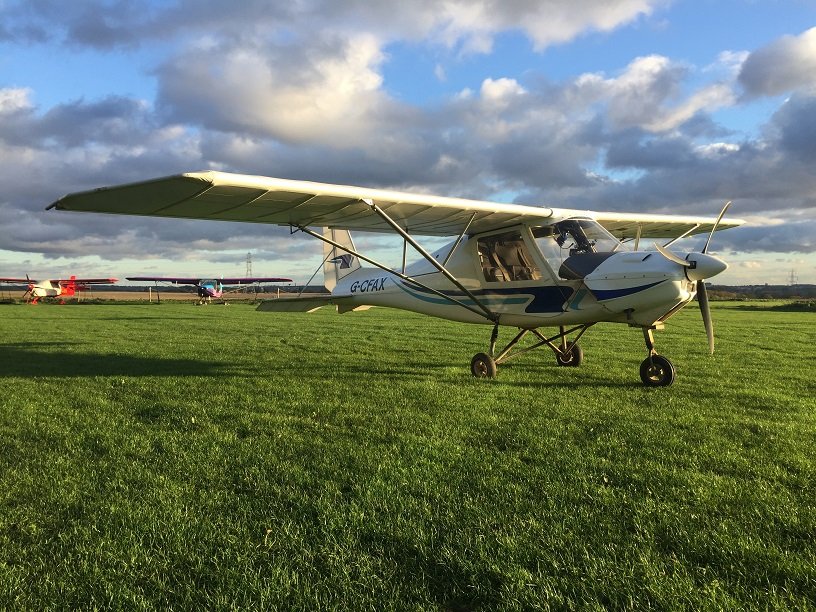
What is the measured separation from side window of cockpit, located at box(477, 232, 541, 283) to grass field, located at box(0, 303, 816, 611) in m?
2.11

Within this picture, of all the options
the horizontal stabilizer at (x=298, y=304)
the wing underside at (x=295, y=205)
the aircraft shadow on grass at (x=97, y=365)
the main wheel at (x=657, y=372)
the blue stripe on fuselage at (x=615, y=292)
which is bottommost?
the aircraft shadow on grass at (x=97, y=365)

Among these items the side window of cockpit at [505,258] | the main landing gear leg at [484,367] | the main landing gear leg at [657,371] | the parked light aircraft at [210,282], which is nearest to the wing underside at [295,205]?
the side window of cockpit at [505,258]

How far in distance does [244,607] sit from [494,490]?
5.78 ft

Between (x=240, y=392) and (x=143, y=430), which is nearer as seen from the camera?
(x=143, y=430)

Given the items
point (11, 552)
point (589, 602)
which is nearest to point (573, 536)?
point (589, 602)

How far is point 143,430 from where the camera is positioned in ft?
16.2

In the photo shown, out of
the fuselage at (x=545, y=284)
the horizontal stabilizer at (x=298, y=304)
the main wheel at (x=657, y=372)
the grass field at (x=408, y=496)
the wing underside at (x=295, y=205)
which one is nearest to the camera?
the grass field at (x=408, y=496)

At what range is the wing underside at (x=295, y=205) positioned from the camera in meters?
5.95

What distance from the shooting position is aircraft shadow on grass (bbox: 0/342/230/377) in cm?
855

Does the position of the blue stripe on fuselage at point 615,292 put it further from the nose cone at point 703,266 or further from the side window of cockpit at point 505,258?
the side window of cockpit at point 505,258

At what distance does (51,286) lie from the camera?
56812 mm

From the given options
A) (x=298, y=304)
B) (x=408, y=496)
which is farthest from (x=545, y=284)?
(x=408, y=496)

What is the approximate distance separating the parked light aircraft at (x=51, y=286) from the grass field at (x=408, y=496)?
183ft

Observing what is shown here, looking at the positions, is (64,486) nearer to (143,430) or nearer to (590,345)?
(143,430)
